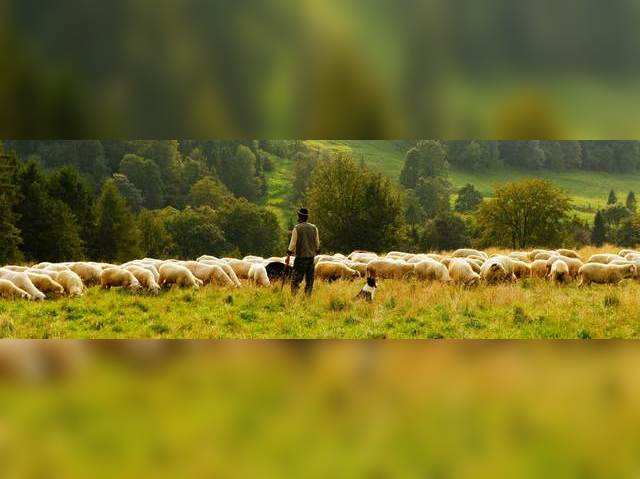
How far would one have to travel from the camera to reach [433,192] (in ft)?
123

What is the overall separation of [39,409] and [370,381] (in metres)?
0.47

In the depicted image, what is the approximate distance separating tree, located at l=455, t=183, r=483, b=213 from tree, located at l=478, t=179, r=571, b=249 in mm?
8527

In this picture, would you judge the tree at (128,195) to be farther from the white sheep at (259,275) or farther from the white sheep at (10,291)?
the white sheep at (10,291)

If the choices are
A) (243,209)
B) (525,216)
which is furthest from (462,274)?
(525,216)

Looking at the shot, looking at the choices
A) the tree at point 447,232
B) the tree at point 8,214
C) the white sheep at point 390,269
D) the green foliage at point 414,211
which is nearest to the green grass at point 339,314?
the white sheep at point 390,269

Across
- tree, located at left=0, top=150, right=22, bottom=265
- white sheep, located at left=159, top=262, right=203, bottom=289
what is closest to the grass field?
white sheep, located at left=159, top=262, right=203, bottom=289

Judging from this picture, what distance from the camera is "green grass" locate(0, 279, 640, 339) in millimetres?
3014

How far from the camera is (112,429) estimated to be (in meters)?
0.84

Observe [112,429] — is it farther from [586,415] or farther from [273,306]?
[273,306]

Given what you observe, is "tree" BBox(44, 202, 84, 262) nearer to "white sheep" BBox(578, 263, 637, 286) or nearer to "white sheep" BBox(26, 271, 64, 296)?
"white sheep" BBox(26, 271, 64, 296)

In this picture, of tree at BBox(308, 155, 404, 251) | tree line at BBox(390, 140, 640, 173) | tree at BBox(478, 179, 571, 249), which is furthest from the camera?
tree line at BBox(390, 140, 640, 173)

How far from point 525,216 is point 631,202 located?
51.0ft
